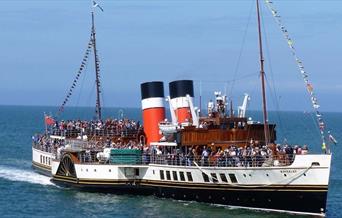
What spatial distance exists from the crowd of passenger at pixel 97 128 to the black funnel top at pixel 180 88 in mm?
3750

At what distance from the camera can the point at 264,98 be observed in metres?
45.2

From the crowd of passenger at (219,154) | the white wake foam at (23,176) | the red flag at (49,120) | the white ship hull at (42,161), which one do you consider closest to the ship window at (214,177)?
the crowd of passenger at (219,154)

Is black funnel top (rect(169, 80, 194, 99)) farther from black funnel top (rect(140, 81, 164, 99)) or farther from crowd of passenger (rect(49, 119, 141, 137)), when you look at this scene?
crowd of passenger (rect(49, 119, 141, 137))

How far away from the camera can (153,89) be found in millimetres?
54281

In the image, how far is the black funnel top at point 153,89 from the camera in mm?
54250

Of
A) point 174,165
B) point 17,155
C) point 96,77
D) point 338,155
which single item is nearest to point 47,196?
→ point 174,165

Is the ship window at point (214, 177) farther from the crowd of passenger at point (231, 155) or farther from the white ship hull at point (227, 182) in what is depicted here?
the crowd of passenger at point (231, 155)

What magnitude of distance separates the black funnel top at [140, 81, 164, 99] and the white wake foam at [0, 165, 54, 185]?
354 inches

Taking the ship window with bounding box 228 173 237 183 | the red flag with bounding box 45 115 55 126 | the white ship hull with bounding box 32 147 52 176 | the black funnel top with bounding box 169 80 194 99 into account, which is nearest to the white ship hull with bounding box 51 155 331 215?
the ship window with bounding box 228 173 237 183

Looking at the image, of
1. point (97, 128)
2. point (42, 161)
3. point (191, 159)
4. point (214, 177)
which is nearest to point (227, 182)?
point (214, 177)

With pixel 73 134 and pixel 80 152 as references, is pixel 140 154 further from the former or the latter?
pixel 73 134

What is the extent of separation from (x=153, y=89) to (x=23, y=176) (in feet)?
42.7

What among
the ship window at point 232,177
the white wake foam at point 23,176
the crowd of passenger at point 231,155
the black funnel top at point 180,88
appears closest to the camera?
the crowd of passenger at point 231,155

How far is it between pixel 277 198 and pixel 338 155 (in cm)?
4554
